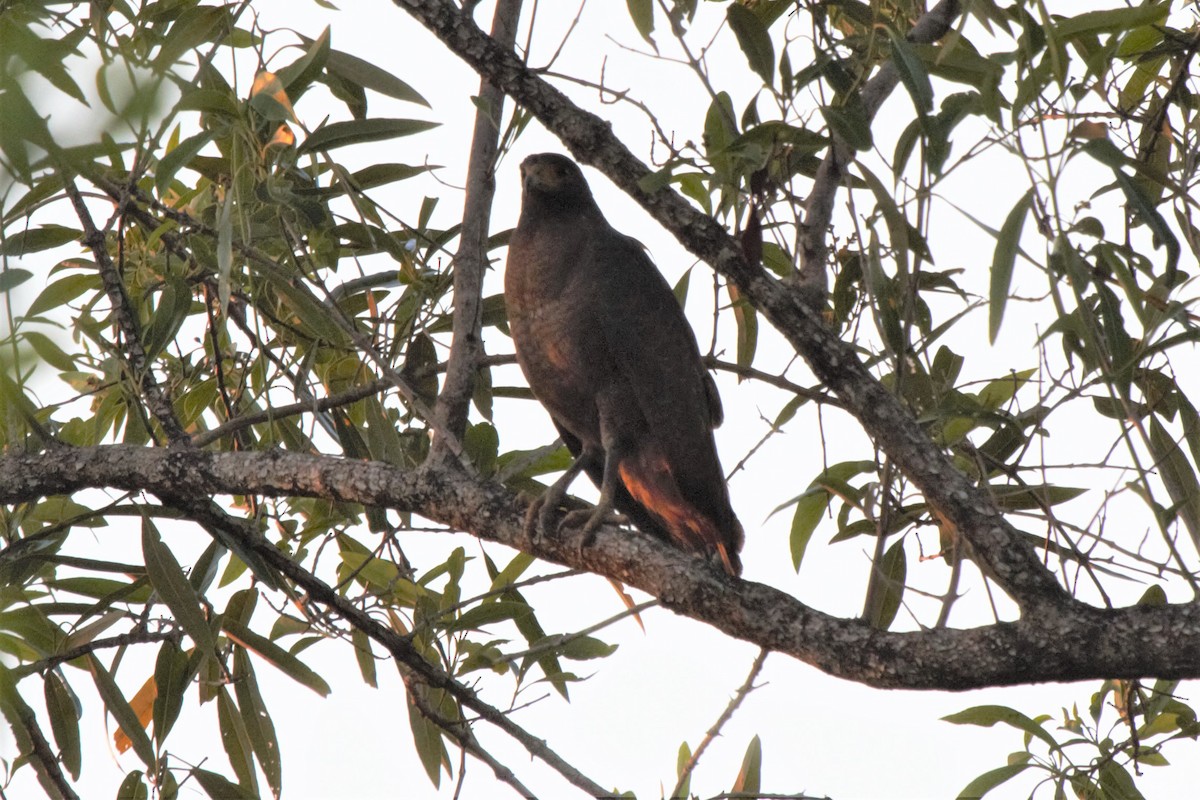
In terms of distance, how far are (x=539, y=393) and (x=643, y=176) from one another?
1540mm

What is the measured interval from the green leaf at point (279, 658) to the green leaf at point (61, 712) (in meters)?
0.45

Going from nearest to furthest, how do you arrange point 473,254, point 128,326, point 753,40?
point 753,40, point 128,326, point 473,254

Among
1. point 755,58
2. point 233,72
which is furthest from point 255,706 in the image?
point 755,58

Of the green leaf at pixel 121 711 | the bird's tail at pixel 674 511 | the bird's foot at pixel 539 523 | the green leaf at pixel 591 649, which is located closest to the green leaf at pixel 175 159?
the bird's foot at pixel 539 523

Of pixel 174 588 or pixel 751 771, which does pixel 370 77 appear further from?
pixel 751 771

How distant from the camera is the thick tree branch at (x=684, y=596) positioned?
6.28ft

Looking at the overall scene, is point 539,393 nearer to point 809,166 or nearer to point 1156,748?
point 809,166

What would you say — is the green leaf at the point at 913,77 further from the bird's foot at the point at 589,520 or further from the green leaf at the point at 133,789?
the green leaf at the point at 133,789

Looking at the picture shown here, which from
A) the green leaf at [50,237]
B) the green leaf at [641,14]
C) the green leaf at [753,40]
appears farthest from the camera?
the green leaf at [50,237]

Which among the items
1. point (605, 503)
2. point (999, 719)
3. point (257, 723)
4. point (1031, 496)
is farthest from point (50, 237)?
point (999, 719)

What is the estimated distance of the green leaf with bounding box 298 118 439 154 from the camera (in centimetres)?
283

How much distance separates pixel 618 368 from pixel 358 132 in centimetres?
115

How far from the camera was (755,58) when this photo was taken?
7.70 feet

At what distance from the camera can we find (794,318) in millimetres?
2170
